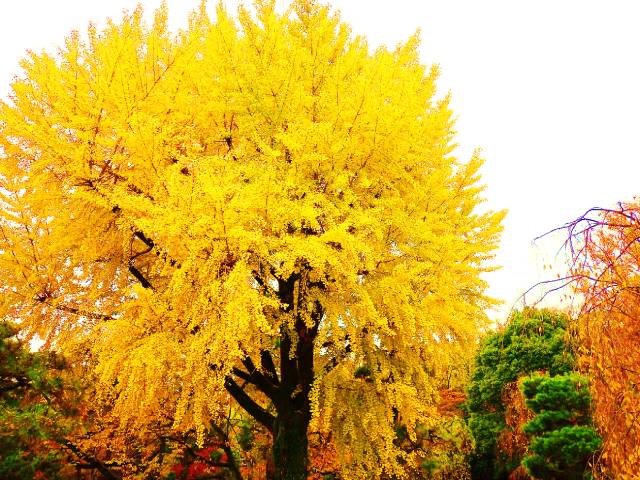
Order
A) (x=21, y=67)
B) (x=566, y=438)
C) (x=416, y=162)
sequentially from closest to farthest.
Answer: (x=21, y=67) < (x=416, y=162) < (x=566, y=438)

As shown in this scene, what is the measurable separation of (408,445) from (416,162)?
7.50 metres

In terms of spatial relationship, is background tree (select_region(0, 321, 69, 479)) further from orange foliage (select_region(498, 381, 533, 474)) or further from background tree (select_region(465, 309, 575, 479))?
orange foliage (select_region(498, 381, 533, 474))

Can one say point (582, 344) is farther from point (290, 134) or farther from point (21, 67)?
point (21, 67)

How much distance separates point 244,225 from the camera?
4688 mm

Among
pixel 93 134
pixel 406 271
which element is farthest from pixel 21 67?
pixel 406 271

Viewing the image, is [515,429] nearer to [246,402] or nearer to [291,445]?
[291,445]

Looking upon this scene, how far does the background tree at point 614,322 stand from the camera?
116 inches

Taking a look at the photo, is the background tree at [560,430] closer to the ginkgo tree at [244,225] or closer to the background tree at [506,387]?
the background tree at [506,387]

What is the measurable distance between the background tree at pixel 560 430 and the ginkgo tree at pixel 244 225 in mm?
5609

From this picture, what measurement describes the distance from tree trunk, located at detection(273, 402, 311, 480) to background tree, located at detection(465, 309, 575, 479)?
28.2 ft

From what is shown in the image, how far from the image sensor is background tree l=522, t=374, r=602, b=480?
31.4 ft

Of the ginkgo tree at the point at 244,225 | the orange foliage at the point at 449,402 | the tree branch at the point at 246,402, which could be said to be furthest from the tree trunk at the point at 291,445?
the orange foliage at the point at 449,402

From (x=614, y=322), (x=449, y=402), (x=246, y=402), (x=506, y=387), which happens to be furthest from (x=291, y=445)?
(x=506, y=387)

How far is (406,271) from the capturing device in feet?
16.5
